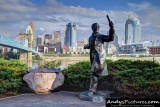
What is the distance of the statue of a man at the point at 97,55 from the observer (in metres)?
6.59

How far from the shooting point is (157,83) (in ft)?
22.6

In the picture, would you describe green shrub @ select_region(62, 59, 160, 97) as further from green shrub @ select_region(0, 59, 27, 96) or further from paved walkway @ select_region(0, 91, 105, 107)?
green shrub @ select_region(0, 59, 27, 96)

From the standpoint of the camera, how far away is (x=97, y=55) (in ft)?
21.8

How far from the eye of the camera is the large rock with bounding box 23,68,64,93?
25.2 feet

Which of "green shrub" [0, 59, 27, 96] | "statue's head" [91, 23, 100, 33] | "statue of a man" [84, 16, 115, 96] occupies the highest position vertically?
"statue's head" [91, 23, 100, 33]

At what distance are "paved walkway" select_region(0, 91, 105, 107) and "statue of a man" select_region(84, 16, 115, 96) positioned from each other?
0.49m

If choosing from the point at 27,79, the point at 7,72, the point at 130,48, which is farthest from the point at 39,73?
the point at 130,48

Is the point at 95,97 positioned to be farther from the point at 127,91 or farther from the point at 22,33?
the point at 22,33

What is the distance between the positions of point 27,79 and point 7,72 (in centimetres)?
78

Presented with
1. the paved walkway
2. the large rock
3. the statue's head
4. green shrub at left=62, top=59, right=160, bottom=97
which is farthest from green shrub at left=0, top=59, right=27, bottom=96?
the statue's head

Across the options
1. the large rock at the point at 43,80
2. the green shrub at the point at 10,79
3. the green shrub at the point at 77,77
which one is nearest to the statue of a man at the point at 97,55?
the green shrub at the point at 77,77

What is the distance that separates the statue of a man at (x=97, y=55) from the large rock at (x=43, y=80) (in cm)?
150

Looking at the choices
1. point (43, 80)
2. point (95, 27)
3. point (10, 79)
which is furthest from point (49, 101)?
point (95, 27)

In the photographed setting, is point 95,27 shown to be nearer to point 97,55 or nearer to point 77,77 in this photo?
point 97,55
